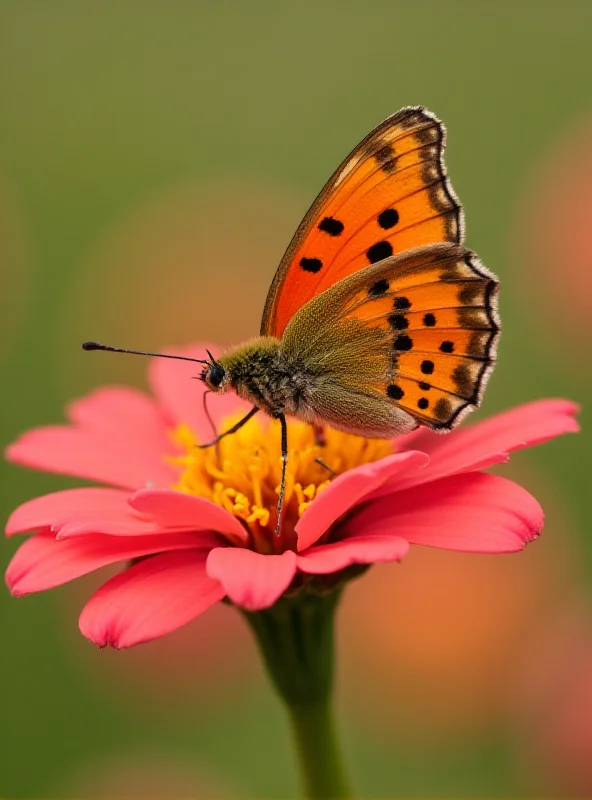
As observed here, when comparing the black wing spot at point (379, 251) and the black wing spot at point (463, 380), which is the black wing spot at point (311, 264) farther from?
the black wing spot at point (463, 380)

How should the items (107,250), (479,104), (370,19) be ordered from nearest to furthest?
1. (107,250)
2. (479,104)
3. (370,19)

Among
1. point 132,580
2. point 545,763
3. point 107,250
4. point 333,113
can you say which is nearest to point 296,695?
point 132,580

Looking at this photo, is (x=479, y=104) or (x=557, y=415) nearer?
(x=557, y=415)

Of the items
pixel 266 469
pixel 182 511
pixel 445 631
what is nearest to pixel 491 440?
pixel 266 469

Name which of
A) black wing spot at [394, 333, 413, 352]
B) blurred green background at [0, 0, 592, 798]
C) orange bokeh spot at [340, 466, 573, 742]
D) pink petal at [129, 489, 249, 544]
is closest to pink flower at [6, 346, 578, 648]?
pink petal at [129, 489, 249, 544]

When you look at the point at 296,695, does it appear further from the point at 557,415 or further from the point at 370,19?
the point at 370,19

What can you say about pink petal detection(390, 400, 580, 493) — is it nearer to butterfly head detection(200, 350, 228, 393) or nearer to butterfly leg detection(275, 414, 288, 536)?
butterfly leg detection(275, 414, 288, 536)

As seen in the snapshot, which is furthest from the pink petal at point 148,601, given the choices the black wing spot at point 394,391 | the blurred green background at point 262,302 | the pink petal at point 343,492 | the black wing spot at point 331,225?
the blurred green background at point 262,302
